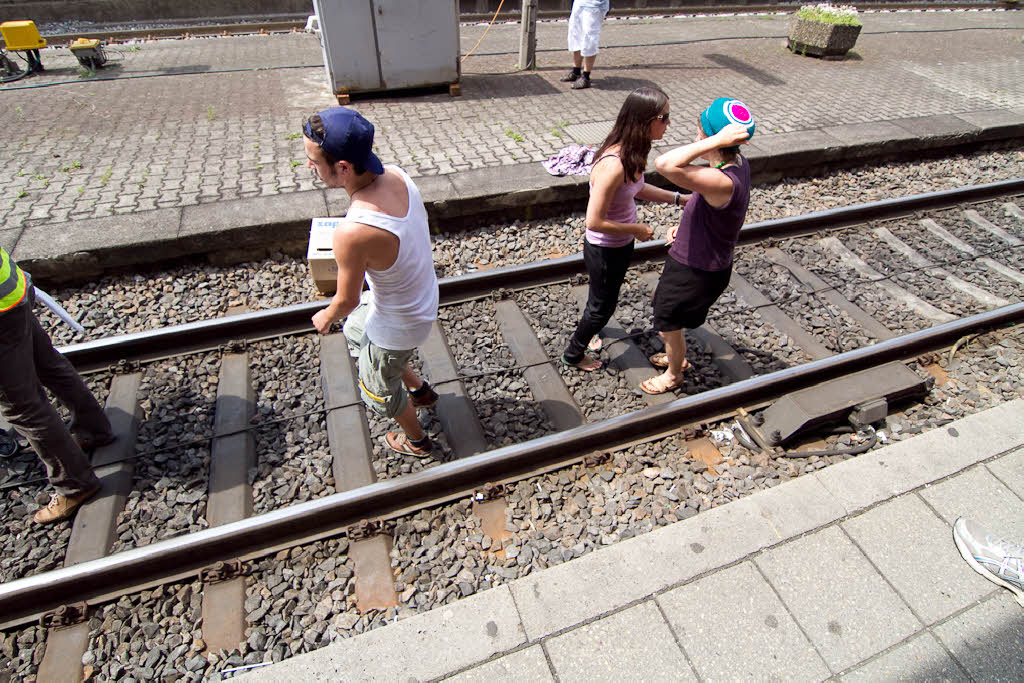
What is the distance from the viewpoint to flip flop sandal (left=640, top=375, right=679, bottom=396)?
4086mm

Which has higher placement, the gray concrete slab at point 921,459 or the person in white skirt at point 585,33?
the person in white skirt at point 585,33

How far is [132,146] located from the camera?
22.4 ft

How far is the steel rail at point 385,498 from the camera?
9.26 ft

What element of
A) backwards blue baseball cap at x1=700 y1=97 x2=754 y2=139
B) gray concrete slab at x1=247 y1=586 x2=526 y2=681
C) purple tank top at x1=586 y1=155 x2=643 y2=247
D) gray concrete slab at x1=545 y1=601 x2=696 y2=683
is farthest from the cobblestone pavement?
gray concrete slab at x1=545 y1=601 x2=696 y2=683

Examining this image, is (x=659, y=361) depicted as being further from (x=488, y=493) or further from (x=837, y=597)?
(x=837, y=597)

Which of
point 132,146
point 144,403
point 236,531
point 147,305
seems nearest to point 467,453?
point 236,531

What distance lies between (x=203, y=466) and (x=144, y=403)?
31.5 inches

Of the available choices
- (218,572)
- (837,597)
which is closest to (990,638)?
(837,597)

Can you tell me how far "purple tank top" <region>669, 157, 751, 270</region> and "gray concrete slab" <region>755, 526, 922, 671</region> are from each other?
5.53 feet

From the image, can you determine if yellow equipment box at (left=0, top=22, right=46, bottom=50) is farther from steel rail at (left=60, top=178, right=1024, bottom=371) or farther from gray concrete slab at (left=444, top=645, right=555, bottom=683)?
gray concrete slab at (left=444, top=645, right=555, bottom=683)

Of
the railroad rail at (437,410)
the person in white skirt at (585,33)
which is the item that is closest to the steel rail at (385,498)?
the railroad rail at (437,410)

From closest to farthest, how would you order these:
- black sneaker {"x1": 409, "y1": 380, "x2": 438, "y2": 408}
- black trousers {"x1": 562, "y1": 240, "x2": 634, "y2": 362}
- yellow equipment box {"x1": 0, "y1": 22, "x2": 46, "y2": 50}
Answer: black trousers {"x1": 562, "y1": 240, "x2": 634, "y2": 362}, black sneaker {"x1": 409, "y1": 380, "x2": 438, "y2": 408}, yellow equipment box {"x1": 0, "y1": 22, "x2": 46, "y2": 50}

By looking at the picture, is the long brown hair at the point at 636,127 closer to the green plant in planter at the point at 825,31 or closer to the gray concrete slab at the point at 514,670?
the gray concrete slab at the point at 514,670

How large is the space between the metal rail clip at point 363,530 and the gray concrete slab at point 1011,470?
3.81 meters
